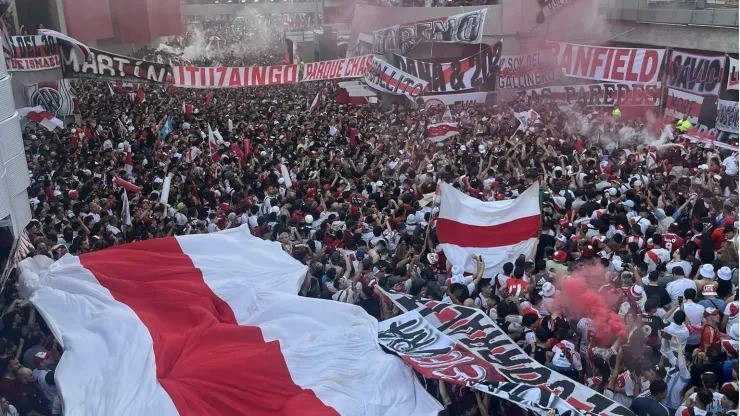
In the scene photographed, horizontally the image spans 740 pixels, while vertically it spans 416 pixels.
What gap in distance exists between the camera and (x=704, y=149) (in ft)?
37.8

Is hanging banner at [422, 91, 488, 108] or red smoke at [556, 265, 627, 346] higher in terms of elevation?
red smoke at [556, 265, 627, 346]

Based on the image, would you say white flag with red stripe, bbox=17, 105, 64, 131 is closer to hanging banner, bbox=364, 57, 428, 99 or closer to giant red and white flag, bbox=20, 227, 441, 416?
hanging banner, bbox=364, 57, 428, 99

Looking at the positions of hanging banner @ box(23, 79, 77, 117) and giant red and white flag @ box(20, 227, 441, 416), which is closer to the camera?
giant red and white flag @ box(20, 227, 441, 416)

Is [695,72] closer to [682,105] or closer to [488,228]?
[682,105]

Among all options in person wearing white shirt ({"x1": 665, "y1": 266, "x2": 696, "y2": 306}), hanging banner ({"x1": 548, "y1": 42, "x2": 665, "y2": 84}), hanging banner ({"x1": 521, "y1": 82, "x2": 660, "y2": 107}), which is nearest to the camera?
person wearing white shirt ({"x1": 665, "y1": 266, "x2": 696, "y2": 306})

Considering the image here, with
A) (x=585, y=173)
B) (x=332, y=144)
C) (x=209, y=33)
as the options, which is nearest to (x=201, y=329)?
(x=585, y=173)

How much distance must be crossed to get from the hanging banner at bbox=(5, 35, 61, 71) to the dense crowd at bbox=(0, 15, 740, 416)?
5.44 feet

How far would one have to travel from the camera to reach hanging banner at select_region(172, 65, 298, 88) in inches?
545

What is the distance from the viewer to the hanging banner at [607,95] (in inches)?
611

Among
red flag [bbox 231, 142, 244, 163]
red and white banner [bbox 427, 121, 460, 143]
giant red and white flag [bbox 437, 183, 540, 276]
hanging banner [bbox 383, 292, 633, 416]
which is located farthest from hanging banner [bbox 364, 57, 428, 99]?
hanging banner [bbox 383, 292, 633, 416]

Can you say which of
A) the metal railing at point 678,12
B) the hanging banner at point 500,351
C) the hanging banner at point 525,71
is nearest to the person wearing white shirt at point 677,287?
the hanging banner at point 500,351

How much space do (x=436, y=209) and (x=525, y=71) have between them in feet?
32.2

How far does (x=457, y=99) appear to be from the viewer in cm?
1670

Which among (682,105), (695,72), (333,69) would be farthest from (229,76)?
(695,72)
